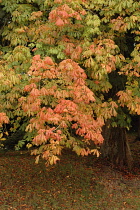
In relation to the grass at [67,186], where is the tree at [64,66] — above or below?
above

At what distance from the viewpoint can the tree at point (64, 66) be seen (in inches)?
238

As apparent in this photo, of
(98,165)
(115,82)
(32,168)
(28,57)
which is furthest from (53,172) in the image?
(28,57)

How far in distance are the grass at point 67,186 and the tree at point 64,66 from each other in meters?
2.30

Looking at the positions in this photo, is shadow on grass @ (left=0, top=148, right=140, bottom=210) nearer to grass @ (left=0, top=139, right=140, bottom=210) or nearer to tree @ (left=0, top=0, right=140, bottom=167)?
grass @ (left=0, top=139, right=140, bottom=210)

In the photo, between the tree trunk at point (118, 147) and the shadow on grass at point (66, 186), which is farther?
the tree trunk at point (118, 147)

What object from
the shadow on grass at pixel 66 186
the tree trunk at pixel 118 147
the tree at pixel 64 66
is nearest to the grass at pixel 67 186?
the shadow on grass at pixel 66 186

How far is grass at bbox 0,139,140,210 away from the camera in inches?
364

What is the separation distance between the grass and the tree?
7.53ft

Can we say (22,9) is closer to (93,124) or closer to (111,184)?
(93,124)

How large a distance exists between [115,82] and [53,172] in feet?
15.2

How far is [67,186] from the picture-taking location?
34.7 feet

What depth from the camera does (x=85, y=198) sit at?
9742 millimetres

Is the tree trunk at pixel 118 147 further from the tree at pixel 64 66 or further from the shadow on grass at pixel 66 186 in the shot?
the tree at pixel 64 66

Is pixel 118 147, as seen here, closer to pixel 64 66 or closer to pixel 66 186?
pixel 66 186
